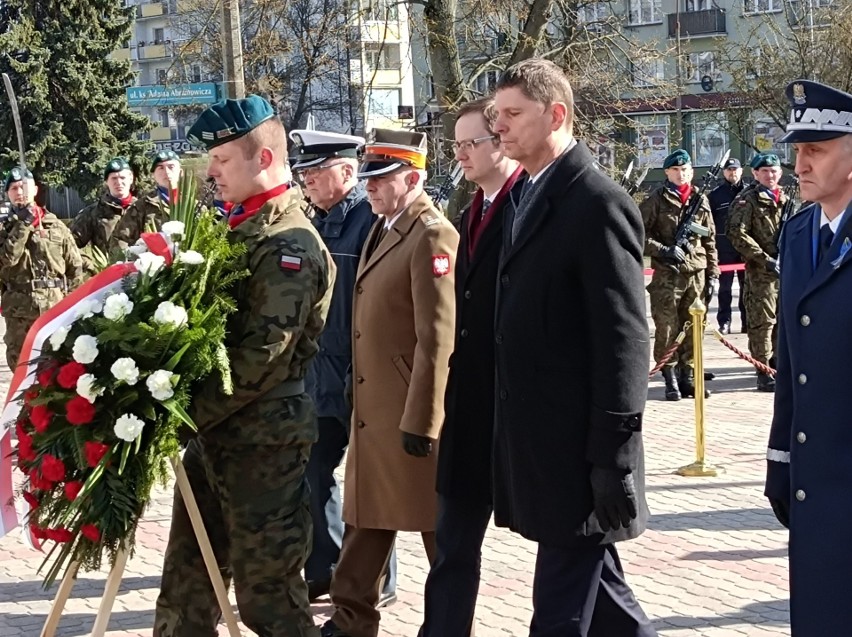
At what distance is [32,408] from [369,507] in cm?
164

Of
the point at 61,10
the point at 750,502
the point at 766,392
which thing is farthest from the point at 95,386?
the point at 61,10

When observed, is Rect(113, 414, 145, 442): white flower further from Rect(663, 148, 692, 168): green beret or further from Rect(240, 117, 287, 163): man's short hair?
Rect(663, 148, 692, 168): green beret

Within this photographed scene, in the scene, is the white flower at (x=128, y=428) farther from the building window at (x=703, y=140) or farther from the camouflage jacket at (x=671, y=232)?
the building window at (x=703, y=140)

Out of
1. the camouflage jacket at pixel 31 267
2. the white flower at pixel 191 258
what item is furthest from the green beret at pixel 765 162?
the white flower at pixel 191 258

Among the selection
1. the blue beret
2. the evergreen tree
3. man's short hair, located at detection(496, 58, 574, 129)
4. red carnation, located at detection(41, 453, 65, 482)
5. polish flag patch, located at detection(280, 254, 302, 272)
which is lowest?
red carnation, located at detection(41, 453, 65, 482)

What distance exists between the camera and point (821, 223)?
12.4 feet

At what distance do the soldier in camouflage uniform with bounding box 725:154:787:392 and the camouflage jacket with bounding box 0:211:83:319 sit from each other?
21.9ft

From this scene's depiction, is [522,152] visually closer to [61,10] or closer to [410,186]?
[410,186]

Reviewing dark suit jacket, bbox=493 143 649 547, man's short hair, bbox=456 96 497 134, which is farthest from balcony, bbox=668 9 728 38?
dark suit jacket, bbox=493 143 649 547

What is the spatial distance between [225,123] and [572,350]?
1422 millimetres

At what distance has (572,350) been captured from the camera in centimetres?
410

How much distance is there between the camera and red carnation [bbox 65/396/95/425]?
400 cm

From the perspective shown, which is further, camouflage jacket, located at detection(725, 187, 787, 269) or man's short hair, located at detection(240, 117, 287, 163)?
camouflage jacket, located at detection(725, 187, 787, 269)

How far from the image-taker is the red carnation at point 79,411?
4.00m
